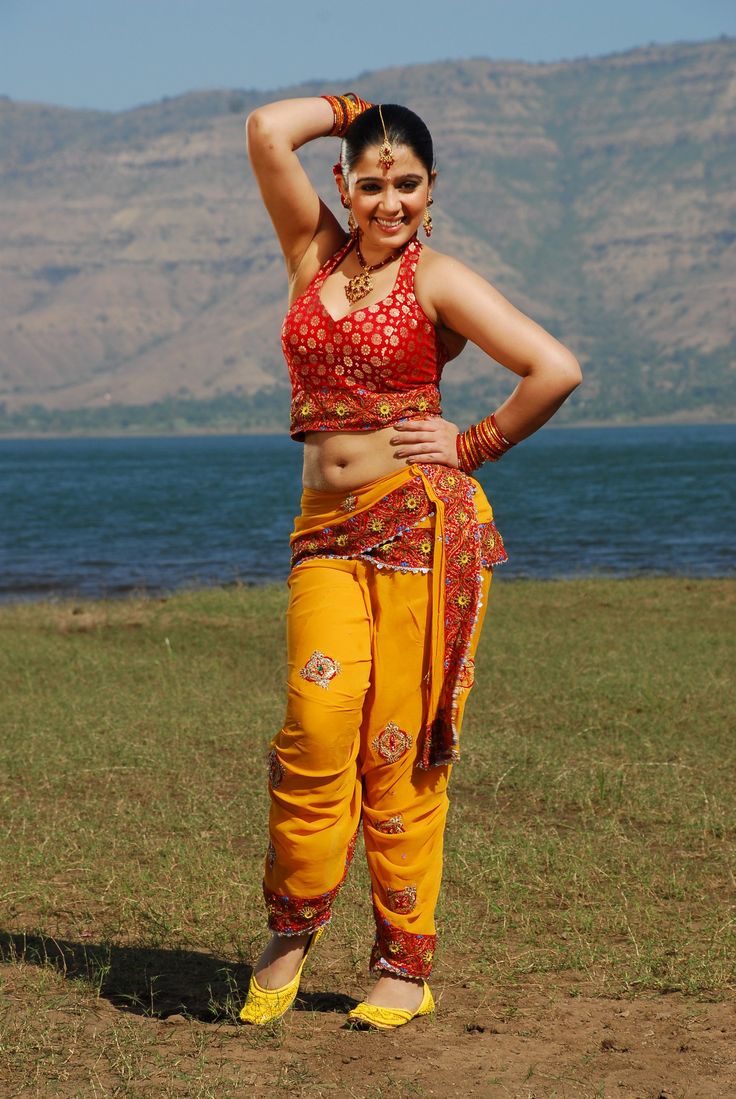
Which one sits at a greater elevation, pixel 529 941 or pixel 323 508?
pixel 323 508

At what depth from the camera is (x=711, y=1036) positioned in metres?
4.11

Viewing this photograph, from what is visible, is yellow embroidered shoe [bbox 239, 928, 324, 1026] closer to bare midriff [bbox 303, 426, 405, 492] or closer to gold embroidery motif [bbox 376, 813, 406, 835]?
gold embroidery motif [bbox 376, 813, 406, 835]

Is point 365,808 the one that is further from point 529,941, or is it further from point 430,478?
point 529,941

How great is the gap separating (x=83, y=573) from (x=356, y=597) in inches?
1006

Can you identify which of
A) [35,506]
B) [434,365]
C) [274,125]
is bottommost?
[35,506]

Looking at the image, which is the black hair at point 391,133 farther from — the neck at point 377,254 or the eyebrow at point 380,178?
the neck at point 377,254

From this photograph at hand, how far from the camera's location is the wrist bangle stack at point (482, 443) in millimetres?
4176

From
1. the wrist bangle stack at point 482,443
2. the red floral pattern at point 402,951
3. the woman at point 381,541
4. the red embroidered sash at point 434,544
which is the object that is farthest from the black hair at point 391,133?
the red floral pattern at point 402,951

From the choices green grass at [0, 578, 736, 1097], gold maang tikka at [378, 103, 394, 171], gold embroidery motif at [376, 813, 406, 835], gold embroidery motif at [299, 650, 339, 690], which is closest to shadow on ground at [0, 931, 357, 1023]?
green grass at [0, 578, 736, 1097]

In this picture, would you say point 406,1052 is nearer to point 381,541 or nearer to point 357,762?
point 357,762

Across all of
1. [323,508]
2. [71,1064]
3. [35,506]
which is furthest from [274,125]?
[35,506]

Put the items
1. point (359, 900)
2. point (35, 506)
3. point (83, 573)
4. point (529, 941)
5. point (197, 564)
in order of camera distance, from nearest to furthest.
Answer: point (529, 941) < point (359, 900) < point (83, 573) < point (197, 564) < point (35, 506)

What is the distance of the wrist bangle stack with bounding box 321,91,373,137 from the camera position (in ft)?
14.4

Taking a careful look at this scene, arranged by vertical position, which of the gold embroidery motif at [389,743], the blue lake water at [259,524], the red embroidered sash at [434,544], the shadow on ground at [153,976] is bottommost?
the blue lake water at [259,524]
